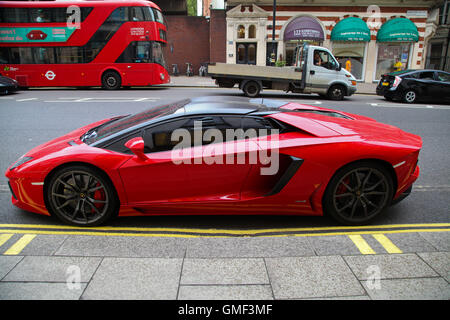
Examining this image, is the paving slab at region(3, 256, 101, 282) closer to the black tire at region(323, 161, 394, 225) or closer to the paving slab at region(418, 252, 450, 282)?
the black tire at region(323, 161, 394, 225)

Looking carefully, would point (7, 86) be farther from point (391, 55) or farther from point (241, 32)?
point (391, 55)

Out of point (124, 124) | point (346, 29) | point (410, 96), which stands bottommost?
→ point (410, 96)

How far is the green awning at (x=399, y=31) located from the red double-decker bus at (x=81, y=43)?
15199 millimetres

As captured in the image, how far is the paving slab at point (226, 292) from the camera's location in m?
2.33

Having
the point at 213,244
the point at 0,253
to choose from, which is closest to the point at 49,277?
the point at 0,253

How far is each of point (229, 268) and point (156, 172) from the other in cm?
113

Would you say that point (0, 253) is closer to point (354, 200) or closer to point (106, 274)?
point (106, 274)

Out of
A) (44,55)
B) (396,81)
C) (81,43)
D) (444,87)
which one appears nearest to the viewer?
(444,87)

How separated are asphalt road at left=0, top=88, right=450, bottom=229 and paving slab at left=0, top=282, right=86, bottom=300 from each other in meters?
1.06

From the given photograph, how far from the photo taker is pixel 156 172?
10.4 feet

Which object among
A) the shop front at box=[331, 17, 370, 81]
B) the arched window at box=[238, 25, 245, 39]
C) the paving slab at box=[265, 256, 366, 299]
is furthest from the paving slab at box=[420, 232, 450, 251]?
the arched window at box=[238, 25, 245, 39]

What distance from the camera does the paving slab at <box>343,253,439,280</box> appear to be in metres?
2.59

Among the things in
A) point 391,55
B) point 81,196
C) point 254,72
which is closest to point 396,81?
point 254,72

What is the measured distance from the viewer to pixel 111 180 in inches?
127
